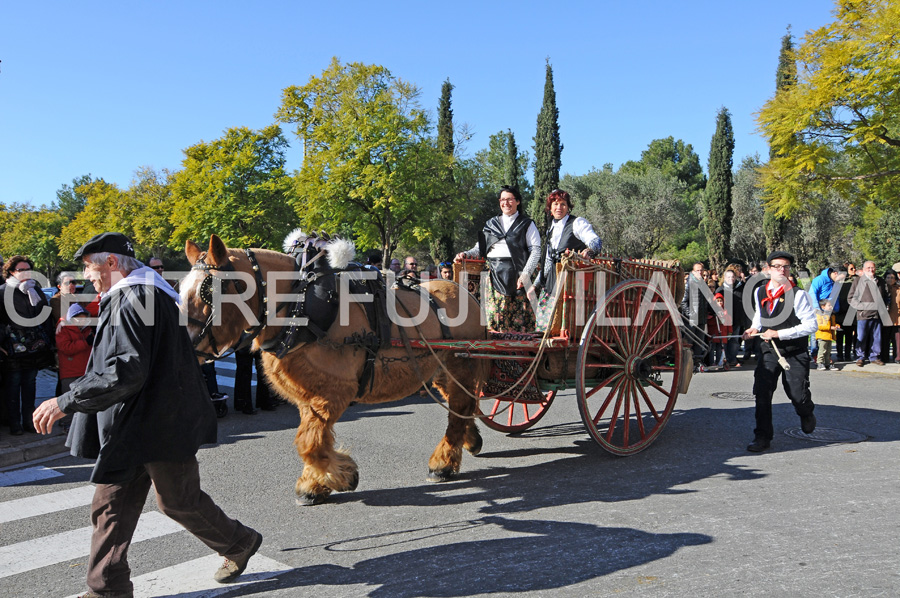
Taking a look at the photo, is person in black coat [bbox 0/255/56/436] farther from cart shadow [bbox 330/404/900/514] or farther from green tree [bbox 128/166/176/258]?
green tree [bbox 128/166/176/258]

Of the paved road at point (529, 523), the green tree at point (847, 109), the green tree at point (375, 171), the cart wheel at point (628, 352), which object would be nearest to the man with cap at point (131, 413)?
the paved road at point (529, 523)

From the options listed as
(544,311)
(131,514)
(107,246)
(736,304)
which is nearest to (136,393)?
(131,514)

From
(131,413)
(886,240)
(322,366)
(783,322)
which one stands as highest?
(886,240)

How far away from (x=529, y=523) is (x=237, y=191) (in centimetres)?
3074

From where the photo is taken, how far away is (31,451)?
638 centimetres

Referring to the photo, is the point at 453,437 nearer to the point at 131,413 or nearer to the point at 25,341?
the point at 131,413

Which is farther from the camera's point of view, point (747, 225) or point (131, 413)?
point (747, 225)

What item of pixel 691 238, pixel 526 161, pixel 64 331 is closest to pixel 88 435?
pixel 64 331

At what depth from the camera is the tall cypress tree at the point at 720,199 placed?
34.4m

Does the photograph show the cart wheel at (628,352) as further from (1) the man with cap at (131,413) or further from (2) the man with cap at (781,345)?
(1) the man with cap at (131,413)

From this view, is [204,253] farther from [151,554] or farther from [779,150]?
[779,150]

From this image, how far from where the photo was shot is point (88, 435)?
3.11 m

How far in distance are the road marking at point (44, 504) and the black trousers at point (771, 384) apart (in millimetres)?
5822

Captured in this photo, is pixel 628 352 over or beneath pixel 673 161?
beneath
